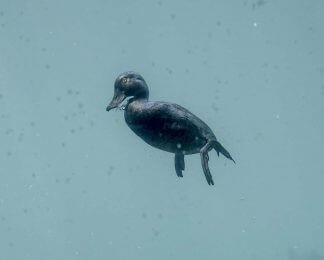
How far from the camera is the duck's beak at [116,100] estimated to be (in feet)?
15.0

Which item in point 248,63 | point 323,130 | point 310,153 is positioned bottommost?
point 310,153

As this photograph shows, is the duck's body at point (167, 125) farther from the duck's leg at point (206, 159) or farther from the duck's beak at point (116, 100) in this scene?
the duck's beak at point (116, 100)

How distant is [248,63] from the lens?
43.5 m

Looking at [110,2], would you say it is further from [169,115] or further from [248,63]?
[169,115]

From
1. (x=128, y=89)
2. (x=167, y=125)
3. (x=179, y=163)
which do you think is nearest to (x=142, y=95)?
(x=128, y=89)

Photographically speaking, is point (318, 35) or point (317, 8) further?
point (318, 35)

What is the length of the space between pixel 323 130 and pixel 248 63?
21881mm

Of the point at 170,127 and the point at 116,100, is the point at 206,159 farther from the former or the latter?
the point at 116,100

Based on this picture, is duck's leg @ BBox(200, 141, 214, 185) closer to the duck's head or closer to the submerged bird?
the submerged bird

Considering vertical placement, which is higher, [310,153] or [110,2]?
[110,2]

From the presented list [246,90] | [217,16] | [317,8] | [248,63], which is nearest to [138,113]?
[217,16]

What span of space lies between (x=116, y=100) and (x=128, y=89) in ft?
0.53

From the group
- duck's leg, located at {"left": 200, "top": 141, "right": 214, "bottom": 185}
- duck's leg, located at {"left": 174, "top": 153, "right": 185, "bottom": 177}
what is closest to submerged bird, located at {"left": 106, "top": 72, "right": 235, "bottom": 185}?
duck's leg, located at {"left": 200, "top": 141, "right": 214, "bottom": 185}

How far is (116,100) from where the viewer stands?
4621 mm
